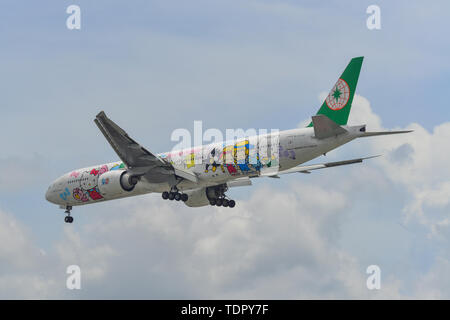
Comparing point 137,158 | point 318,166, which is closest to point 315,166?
point 318,166

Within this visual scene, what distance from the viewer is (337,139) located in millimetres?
51906

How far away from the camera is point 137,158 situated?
56094mm

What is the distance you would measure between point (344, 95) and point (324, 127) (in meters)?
3.73

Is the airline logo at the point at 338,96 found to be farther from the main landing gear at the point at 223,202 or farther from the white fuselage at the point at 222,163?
the main landing gear at the point at 223,202

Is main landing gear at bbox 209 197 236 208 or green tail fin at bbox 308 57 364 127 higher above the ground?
green tail fin at bbox 308 57 364 127

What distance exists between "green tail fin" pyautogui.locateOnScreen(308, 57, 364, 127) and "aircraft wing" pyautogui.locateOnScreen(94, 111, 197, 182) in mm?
10404

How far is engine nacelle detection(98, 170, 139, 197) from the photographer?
57562 millimetres

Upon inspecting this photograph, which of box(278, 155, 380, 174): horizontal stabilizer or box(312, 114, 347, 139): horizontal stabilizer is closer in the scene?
box(312, 114, 347, 139): horizontal stabilizer

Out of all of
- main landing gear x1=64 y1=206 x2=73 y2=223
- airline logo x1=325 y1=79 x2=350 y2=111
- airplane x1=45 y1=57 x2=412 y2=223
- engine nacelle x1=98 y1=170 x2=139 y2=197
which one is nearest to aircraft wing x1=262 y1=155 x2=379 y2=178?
airplane x1=45 y1=57 x2=412 y2=223

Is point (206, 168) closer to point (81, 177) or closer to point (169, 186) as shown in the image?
point (169, 186)

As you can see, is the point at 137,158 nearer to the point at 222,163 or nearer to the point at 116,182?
the point at 116,182

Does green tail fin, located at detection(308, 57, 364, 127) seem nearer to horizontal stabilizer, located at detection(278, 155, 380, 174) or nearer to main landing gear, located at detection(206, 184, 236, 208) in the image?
horizontal stabilizer, located at detection(278, 155, 380, 174)
